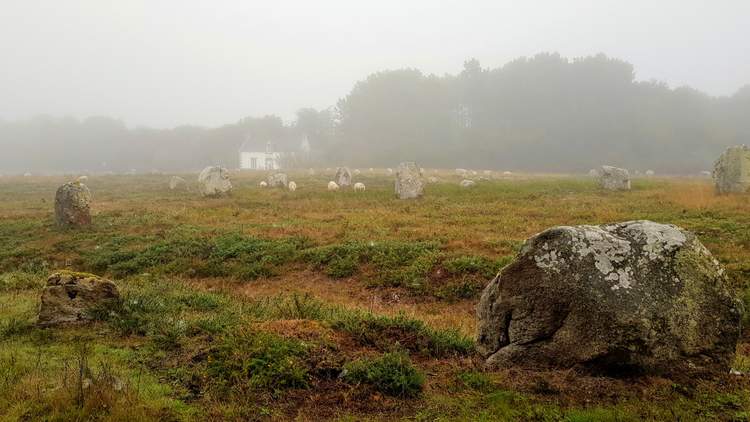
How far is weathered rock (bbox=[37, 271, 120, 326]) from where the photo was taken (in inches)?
407

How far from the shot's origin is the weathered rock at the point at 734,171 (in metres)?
27.6

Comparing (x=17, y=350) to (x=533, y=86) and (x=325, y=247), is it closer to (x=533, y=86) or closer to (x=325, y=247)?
(x=325, y=247)

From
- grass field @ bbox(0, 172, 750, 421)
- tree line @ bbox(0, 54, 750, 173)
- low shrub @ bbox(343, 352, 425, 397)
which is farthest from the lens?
tree line @ bbox(0, 54, 750, 173)

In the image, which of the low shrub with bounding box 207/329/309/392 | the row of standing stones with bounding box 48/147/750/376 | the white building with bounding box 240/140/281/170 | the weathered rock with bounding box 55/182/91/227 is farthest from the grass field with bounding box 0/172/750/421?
the white building with bounding box 240/140/281/170

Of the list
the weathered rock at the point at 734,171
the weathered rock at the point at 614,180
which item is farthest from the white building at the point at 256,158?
the weathered rock at the point at 734,171

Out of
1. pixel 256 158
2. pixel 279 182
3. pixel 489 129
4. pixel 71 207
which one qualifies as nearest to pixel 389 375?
pixel 71 207

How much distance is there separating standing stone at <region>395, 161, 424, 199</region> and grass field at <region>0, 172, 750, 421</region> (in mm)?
4328

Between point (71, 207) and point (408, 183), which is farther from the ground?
point (408, 183)

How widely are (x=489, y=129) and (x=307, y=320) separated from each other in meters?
101

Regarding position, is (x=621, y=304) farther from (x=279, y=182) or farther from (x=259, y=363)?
(x=279, y=182)

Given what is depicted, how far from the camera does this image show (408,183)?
33.3 meters

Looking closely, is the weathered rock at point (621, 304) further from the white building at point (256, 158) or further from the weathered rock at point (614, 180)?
the white building at point (256, 158)

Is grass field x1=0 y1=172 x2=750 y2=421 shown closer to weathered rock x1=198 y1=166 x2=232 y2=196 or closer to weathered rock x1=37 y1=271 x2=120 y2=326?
weathered rock x1=37 y1=271 x2=120 y2=326

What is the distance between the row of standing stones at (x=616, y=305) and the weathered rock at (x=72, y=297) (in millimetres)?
8336
